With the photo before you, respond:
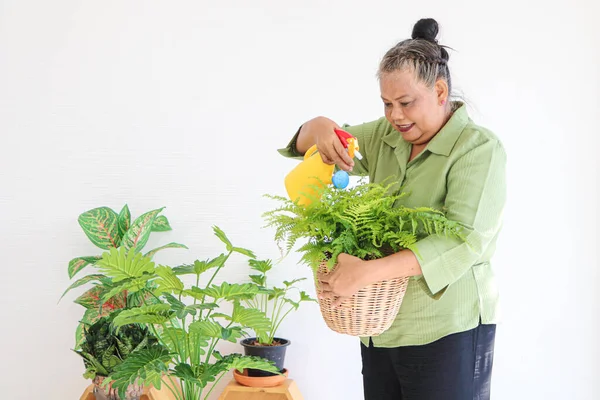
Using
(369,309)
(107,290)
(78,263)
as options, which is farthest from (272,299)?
(369,309)

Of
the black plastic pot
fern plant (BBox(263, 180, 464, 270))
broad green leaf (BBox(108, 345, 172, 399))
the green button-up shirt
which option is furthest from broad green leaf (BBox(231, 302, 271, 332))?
fern plant (BBox(263, 180, 464, 270))

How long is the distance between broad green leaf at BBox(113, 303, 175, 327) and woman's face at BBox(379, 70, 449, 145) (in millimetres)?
879

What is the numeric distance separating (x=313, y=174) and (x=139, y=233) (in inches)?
43.4

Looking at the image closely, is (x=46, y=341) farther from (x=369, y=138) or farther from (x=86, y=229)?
(x=369, y=138)

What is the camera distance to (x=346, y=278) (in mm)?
1280

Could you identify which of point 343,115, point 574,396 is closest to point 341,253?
point 343,115

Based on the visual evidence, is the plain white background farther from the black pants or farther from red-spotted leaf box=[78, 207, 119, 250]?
the black pants

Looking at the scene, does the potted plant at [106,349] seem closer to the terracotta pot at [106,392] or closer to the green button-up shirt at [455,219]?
the terracotta pot at [106,392]

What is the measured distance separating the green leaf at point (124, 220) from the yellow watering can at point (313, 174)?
1.14m

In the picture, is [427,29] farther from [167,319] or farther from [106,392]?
[106,392]

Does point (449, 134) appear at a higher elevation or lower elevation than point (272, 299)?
higher

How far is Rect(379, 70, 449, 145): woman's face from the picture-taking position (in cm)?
144

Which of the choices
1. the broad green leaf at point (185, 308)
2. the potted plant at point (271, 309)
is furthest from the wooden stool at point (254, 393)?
the broad green leaf at point (185, 308)

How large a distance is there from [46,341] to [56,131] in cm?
88
